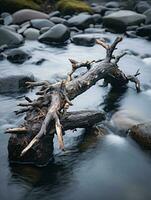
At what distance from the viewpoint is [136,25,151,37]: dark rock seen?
13940mm

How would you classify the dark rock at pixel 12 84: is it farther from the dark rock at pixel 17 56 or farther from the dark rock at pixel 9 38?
the dark rock at pixel 9 38

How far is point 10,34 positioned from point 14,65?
246 cm

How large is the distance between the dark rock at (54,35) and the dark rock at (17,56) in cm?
203

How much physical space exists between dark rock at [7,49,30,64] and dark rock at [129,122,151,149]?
17.7 feet

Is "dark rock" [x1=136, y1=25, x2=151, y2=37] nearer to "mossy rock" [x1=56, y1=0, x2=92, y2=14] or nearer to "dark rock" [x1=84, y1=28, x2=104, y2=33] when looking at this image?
"dark rock" [x1=84, y1=28, x2=104, y2=33]

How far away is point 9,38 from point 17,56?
1.62 metres

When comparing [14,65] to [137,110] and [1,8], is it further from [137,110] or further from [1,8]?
[1,8]

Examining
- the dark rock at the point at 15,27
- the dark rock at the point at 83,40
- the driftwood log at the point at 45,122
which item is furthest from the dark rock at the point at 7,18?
the driftwood log at the point at 45,122

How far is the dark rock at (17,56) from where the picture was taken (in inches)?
425

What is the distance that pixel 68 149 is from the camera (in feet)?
19.2

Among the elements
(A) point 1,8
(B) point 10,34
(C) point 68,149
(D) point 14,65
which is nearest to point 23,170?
(C) point 68,149

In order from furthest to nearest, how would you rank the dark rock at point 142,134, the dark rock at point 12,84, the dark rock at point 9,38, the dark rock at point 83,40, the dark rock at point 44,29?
the dark rock at point 44,29 → the dark rock at point 83,40 → the dark rock at point 9,38 → the dark rock at point 12,84 → the dark rock at point 142,134

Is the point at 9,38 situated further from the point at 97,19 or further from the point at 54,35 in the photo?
the point at 97,19

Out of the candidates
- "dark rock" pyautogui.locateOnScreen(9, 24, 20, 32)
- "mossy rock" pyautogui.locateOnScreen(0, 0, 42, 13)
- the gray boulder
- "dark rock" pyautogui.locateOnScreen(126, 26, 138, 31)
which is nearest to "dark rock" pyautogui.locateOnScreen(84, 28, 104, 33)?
the gray boulder
